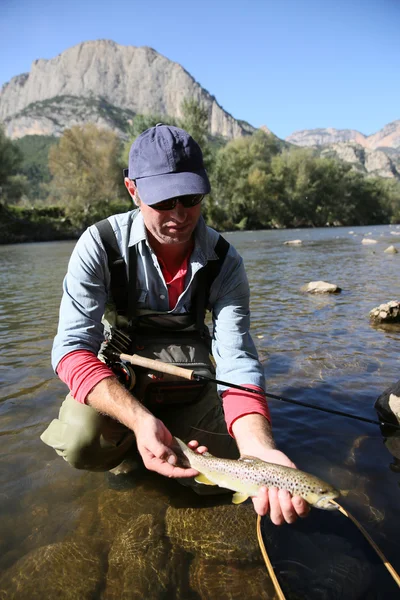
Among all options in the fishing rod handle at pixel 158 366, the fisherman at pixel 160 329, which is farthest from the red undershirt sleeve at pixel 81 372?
the fishing rod handle at pixel 158 366

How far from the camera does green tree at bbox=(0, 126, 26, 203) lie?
2003 inches

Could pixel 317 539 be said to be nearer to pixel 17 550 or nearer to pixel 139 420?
pixel 139 420

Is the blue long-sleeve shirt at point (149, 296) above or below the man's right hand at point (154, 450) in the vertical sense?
above

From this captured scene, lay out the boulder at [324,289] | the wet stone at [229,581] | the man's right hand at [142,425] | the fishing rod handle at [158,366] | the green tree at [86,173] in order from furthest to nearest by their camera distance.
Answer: the green tree at [86,173] → the boulder at [324,289] → the fishing rod handle at [158,366] → the man's right hand at [142,425] → the wet stone at [229,581]

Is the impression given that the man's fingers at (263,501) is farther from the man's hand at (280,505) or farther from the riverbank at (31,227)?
the riverbank at (31,227)

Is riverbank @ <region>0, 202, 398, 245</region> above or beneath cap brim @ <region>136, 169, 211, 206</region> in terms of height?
beneath

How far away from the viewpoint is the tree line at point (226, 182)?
179ft

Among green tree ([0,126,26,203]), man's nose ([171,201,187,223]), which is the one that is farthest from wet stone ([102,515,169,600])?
green tree ([0,126,26,203])

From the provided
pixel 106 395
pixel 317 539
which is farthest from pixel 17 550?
pixel 317 539

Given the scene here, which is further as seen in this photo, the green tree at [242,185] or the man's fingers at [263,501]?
the green tree at [242,185]

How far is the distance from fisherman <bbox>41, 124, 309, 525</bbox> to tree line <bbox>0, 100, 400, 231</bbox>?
49689 mm

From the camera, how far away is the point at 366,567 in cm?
255

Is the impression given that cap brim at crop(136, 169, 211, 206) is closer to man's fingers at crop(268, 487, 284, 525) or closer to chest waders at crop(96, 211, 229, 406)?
chest waders at crop(96, 211, 229, 406)

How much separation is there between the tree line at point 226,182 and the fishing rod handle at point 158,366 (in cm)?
5006
